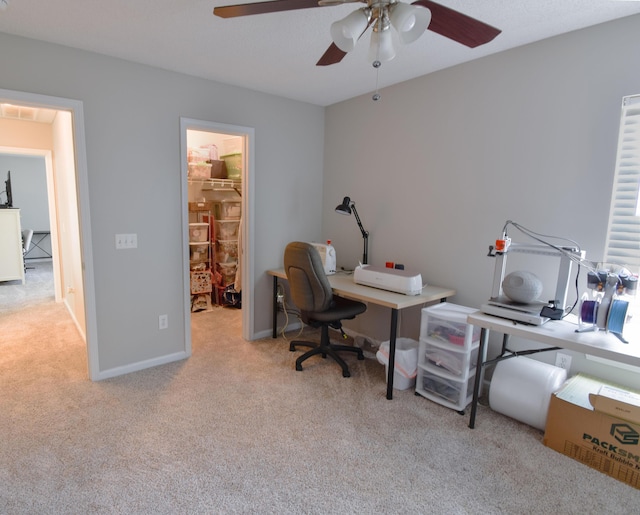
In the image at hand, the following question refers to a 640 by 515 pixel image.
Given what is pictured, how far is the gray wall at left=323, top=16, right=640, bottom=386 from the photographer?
2.10 metres

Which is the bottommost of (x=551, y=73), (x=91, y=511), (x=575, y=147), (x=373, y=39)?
(x=91, y=511)

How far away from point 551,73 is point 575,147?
1.61 ft

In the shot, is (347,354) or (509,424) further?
(347,354)

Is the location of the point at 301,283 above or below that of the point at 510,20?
below

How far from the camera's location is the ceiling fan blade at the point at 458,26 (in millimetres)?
1369

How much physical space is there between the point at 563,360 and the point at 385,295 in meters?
1.20

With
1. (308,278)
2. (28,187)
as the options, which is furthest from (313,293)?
(28,187)

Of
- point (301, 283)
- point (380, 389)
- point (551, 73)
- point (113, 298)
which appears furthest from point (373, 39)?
point (113, 298)

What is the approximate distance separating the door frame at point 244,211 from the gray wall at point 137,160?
0.05m

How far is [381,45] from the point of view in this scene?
1518 mm

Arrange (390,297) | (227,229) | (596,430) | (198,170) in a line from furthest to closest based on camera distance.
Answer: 1. (227,229)
2. (198,170)
3. (390,297)
4. (596,430)

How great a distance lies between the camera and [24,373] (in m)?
2.82

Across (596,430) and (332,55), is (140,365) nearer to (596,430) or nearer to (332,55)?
(332,55)

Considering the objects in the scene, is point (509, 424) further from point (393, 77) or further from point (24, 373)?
point (24, 373)
